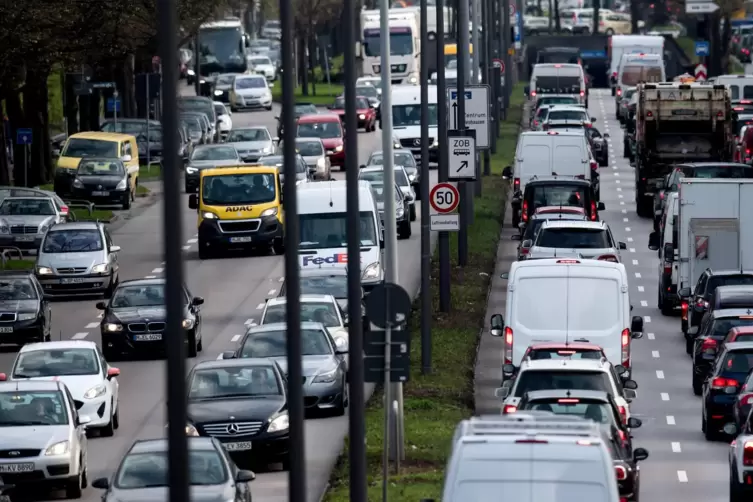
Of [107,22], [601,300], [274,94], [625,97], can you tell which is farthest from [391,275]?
[274,94]

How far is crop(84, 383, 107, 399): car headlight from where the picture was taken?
25844mm

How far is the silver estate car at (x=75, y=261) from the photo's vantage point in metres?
39.1

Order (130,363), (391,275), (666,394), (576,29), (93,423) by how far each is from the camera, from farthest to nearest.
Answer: (576,29) < (130,363) < (666,394) < (391,275) < (93,423)

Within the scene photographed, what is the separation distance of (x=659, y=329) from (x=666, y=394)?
657cm

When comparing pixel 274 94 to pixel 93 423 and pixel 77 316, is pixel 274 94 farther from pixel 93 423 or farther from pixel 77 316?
pixel 93 423

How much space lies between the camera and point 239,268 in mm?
43781

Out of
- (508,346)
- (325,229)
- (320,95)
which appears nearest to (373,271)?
(325,229)

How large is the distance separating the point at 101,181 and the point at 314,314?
81.8 feet

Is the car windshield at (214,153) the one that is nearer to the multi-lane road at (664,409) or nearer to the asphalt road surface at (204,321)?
the asphalt road surface at (204,321)

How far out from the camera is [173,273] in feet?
33.4

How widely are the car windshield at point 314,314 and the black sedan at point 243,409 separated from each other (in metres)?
5.21

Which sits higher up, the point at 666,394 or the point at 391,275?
the point at 391,275

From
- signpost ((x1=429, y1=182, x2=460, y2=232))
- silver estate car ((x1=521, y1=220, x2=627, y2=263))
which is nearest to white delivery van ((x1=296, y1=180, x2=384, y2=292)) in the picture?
silver estate car ((x1=521, y1=220, x2=627, y2=263))

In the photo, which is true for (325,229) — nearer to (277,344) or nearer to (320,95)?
(277,344)
